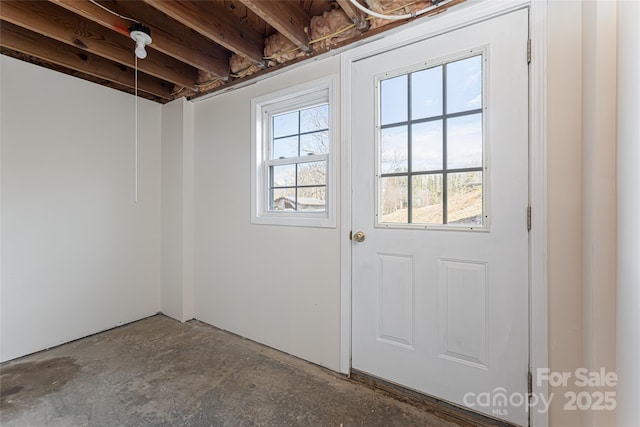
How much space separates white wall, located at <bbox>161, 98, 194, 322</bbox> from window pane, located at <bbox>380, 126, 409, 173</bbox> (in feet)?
7.02

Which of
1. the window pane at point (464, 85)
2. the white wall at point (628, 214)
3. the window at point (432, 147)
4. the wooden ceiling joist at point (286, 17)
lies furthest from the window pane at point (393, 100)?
the white wall at point (628, 214)

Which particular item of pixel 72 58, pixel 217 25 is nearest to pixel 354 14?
pixel 217 25

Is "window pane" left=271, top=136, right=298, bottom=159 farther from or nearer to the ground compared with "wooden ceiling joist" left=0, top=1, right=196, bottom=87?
nearer to the ground

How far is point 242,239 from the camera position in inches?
102

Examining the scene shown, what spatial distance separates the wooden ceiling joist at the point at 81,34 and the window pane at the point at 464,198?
265 cm

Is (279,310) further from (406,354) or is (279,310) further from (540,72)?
(540,72)

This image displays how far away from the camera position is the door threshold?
1547 mm

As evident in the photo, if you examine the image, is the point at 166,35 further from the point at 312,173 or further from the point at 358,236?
the point at 358,236

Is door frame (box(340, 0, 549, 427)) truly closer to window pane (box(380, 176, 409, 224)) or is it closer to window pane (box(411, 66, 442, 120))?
window pane (box(411, 66, 442, 120))

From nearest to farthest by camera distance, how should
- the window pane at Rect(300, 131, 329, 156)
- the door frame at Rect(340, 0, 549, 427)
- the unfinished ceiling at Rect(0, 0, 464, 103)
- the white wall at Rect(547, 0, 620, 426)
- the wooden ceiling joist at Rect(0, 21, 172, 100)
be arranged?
the white wall at Rect(547, 0, 620, 426)
the door frame at Rect(340, 0, 549, 427)
the unfinished ceiling at Rect(0, 0, 464, 103)
the wooden ceiling joist at Rect(0, 21, 172, 100)
the window pane at Rect(300, 131, 329, 156)

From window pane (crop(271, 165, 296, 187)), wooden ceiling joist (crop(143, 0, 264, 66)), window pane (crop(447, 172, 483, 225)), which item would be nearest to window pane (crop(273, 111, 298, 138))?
window pane (crop(271, 165, 296, 187))

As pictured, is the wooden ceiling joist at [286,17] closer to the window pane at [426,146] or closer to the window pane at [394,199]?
the window pane at [426,146]

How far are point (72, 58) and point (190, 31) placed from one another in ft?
3.45

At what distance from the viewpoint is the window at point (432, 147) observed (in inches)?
61.5
